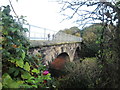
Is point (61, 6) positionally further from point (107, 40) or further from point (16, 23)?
point (107, 40)

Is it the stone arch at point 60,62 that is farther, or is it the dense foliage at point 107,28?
the stone arch at point 60,62

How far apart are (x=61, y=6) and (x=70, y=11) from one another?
0.17 meters

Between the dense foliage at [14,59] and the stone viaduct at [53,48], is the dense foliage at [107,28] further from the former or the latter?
the stone viaduct at [53,48]

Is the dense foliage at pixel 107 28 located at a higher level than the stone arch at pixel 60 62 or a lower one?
higher

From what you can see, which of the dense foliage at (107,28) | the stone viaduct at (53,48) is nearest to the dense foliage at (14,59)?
the dense foliage at (107,28)

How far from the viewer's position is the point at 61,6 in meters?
1.79

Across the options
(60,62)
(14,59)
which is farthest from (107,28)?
(60,62)

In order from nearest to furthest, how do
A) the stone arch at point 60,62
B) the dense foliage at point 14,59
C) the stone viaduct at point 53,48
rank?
the dense foliage at point 14,59, the stone viaduct at point 53,48, the stone arch at point 60,62

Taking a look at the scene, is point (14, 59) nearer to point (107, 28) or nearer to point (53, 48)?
point (107, 28)

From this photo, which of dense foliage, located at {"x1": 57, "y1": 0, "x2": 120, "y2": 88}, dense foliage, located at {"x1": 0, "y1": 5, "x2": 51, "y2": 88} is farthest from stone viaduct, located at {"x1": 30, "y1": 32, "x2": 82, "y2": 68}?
dense foliage, located at {"x1": 57, "y1": 0, "x2": 120, "y2": 88}

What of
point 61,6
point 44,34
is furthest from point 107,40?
point 44,34

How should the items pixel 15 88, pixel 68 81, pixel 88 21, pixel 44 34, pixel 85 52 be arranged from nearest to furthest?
pixel 15 88 < pixel 88 21 < pixel 68 81 < pixel 44 34 < pixel 85 52

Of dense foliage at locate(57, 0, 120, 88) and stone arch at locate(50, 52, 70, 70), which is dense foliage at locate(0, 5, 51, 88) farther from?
stone arch at locate(50, 52, 70, 70)

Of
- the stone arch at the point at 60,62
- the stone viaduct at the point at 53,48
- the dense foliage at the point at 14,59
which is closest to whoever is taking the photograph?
the dense foliage at the point at 14,59
